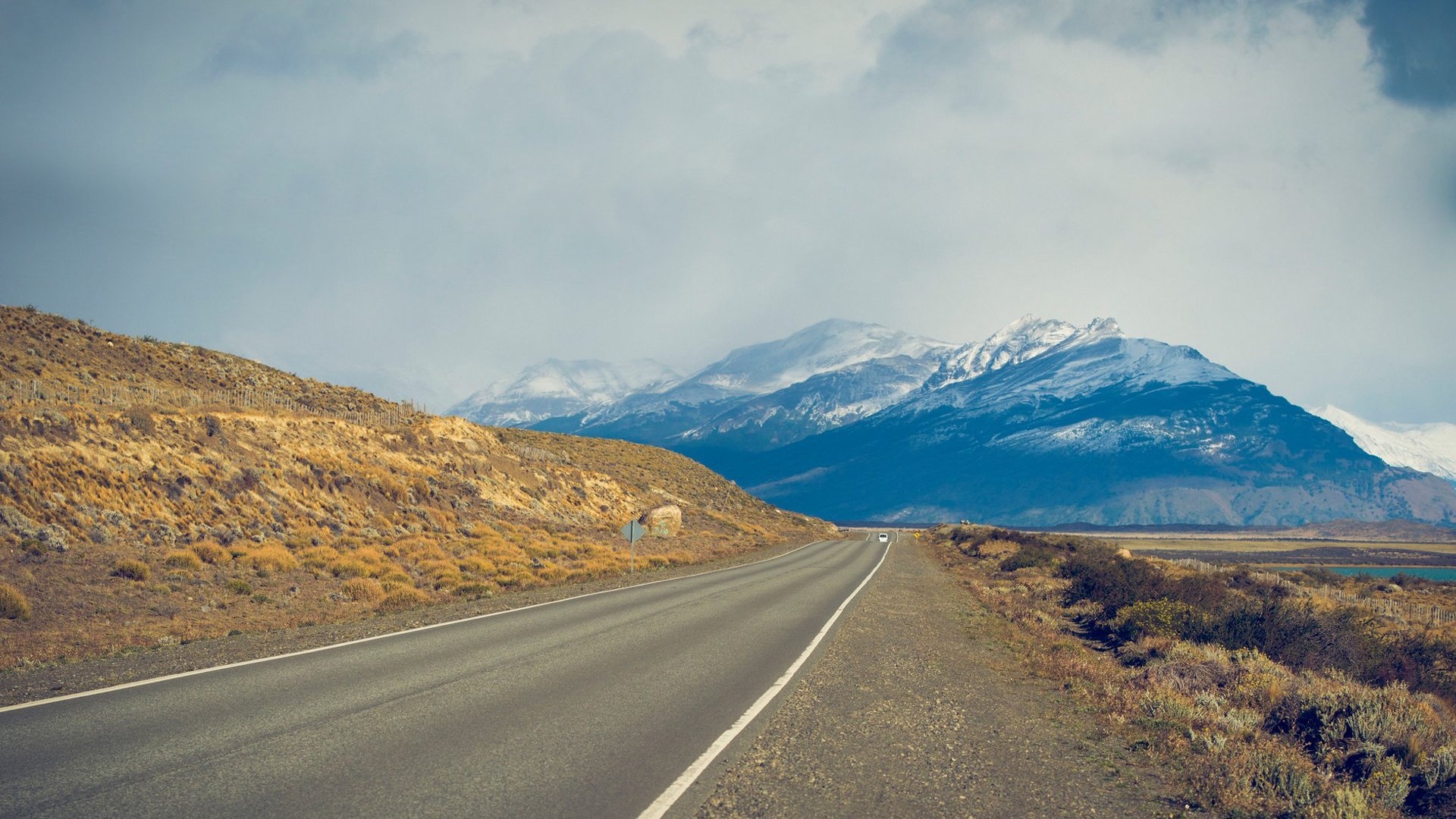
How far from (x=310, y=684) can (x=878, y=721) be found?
6926 millimetres

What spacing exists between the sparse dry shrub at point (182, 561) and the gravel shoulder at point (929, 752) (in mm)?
16354

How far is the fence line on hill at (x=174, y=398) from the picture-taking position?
28.0 meters

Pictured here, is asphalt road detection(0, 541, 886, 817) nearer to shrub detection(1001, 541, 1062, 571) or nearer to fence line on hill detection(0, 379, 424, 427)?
fence line on hill detection(0, 379, 424, 427)

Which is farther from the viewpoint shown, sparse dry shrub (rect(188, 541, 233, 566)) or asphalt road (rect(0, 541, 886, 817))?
sparse dry shrub (rect(188, 541, 233, 566))

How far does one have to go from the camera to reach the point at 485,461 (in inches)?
1775

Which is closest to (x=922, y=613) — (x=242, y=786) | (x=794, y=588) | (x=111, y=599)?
(x=794, y=588)

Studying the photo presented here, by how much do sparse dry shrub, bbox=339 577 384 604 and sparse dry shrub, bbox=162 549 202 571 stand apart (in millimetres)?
3411

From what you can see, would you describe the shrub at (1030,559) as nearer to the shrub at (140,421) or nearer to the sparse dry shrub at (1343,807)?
the sparse dry shrub at (1343,807)

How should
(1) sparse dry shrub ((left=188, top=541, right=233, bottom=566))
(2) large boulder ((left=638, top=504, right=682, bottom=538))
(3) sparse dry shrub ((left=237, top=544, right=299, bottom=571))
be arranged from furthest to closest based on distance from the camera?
(2) large boulder ((left=638, top=504, right=682, bottom=538)) → (3) sparse dry shrub ((left=237, top=544, right=299, bottom=571)) → (1) sparse dry shrub ((left=188, top=541, right=233, bottom=566))

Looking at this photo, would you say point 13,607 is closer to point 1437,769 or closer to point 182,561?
point 182,561

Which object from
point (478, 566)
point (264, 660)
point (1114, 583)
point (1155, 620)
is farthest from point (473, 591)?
point (1114, 583)

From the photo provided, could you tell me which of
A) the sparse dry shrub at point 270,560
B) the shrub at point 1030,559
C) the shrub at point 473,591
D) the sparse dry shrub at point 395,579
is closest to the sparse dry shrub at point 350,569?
the sparse dry shrub at point 395,579

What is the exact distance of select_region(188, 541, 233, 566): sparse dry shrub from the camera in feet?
63.9

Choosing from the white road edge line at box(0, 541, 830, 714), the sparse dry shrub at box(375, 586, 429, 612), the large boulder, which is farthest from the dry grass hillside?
the white road edge line at box(0, 541, 830, 714)
